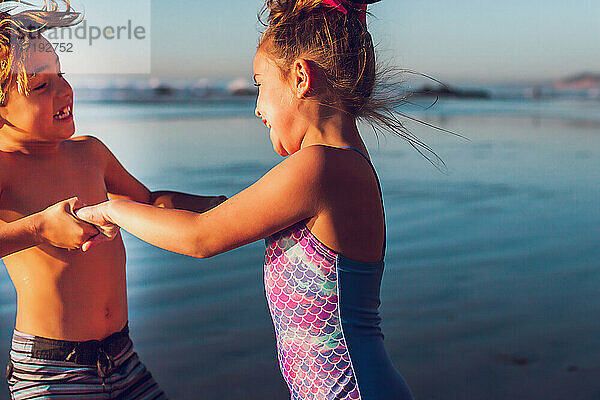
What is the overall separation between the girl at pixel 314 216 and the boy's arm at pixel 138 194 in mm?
493

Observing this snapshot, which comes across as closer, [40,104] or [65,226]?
[65,226]

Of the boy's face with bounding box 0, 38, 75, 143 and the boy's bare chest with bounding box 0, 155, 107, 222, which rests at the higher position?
the boy's face with bounding box 0, 38, 75, 143

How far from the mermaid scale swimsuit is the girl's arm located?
7 centimetres

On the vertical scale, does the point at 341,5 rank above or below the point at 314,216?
above

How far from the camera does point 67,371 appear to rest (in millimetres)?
1848

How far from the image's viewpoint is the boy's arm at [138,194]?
2094 millimetres

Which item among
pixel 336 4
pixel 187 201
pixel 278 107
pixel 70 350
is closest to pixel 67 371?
pixel 70 350

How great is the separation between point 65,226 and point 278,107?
563 mm

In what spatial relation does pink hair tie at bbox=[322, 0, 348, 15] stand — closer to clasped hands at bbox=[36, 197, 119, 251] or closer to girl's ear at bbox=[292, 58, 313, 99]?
girl's ear at bbox=[292, 58, 313, 99]

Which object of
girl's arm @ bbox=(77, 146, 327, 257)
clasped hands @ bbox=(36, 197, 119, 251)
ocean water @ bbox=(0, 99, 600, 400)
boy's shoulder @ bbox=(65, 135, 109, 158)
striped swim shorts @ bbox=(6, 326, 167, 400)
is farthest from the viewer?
ocean water @ bbox=(0, 99, 600, 400)

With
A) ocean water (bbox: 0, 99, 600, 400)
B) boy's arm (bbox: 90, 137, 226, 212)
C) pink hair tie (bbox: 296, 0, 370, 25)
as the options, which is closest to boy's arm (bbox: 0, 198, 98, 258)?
boy's arm (bbox: 90, 137, 226, 212)

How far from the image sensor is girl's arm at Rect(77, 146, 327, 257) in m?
1.42

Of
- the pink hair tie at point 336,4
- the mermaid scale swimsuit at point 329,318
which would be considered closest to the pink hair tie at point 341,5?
the pink hair tie at point 336,4

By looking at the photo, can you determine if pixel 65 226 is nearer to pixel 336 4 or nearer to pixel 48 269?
pixel 48 269
